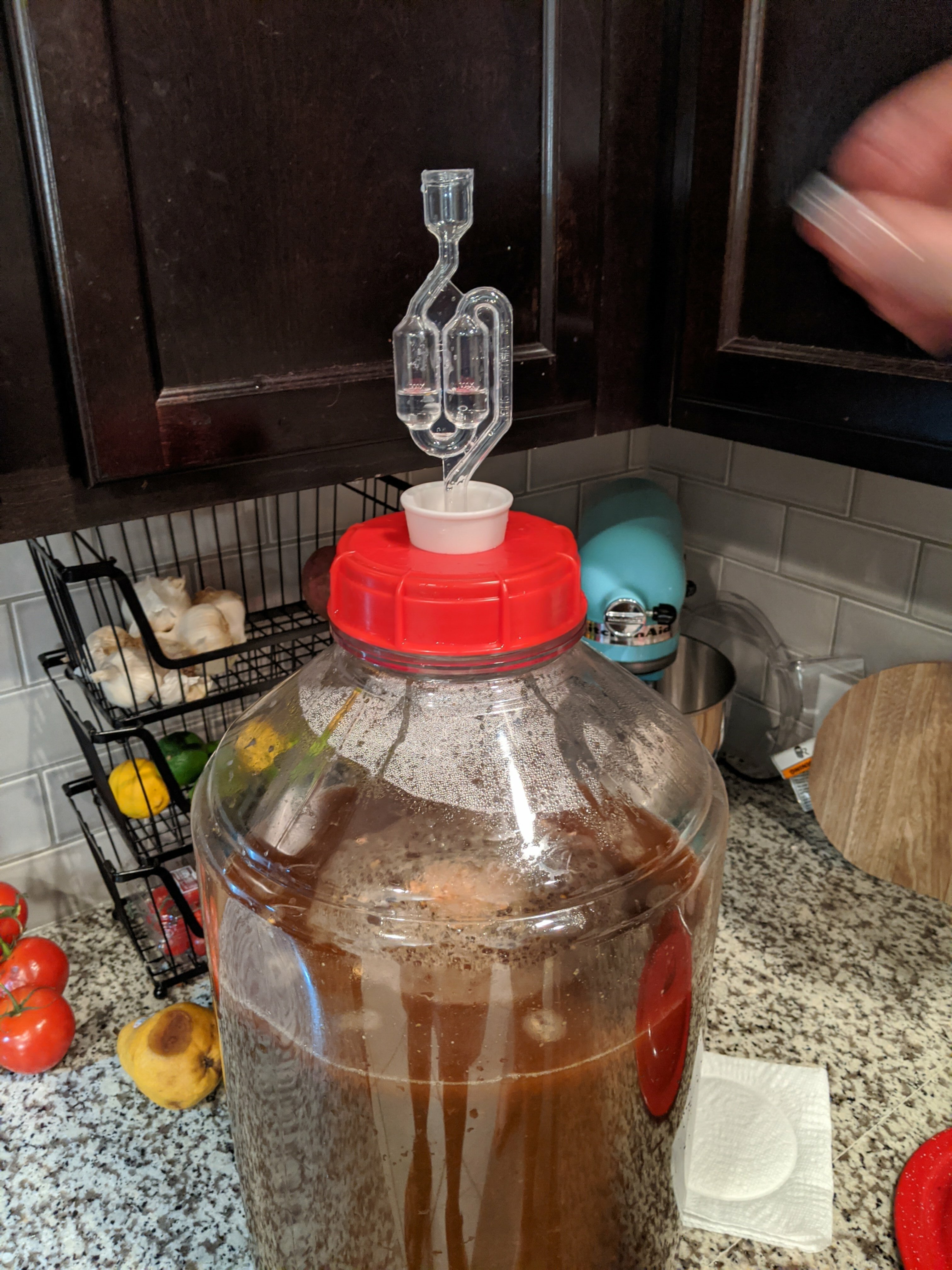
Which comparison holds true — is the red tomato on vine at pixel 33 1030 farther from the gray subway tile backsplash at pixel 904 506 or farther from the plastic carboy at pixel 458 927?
the gray subway tile backsplash at pixel 904 506

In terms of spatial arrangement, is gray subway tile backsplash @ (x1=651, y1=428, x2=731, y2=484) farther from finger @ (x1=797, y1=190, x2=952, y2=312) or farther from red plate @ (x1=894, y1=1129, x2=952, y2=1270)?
red plate @ (x1=894, y1=1129, x2=952, y2=1270)

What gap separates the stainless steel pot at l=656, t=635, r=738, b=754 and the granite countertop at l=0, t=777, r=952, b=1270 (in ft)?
0.61

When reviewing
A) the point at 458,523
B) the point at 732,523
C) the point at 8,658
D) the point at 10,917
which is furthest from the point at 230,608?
the point at 732,523

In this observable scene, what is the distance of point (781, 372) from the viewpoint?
75 cm

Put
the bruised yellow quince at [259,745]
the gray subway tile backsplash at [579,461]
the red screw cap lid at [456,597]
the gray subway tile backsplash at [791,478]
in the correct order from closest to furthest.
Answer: the red screw cap lid at [456,597] < the bruised yellow quince at [259,745] < the gray subway tile backsplash at [791,478] < the gray subway tile backsplash at [579,461]

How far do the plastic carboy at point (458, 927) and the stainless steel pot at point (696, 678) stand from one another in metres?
0.58

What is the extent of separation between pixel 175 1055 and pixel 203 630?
36 centimetres

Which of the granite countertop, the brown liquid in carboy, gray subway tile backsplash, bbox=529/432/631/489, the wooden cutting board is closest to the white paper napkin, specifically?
the granite countertop

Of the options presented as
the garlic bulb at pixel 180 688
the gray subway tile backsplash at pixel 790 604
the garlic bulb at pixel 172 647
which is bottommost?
the gray subway tile backsplash at pixel 790 604

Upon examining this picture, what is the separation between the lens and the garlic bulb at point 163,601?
0.86 meters

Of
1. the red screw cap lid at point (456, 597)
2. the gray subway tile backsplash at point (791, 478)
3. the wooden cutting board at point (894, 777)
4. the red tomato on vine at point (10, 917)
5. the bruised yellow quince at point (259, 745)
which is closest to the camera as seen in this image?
the red screw cap lid at point (456, 597)

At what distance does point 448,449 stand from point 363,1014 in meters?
0.33

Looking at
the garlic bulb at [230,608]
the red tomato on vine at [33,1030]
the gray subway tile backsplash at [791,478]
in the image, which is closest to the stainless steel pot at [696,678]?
the gray subway tile backsplash at [791,478]

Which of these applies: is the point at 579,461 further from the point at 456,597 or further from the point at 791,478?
the point at 456,597
